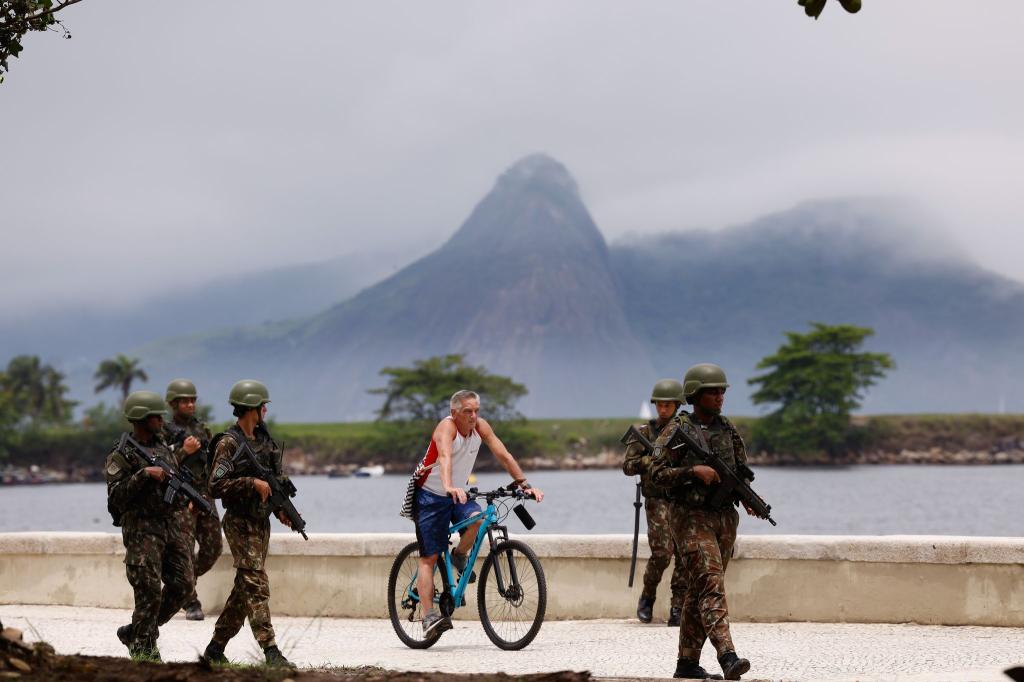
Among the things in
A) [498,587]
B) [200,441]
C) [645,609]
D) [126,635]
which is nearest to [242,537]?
[126,635]

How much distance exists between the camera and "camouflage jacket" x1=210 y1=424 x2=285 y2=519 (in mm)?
9062

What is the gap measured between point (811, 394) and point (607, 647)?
140 metres

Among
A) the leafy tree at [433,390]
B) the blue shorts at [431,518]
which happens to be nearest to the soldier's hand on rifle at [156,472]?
the blue shorts at [431,518]

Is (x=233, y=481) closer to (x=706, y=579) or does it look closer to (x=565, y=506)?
(x=706, y=579)

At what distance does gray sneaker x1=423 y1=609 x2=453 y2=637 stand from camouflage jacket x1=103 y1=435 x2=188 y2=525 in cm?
227

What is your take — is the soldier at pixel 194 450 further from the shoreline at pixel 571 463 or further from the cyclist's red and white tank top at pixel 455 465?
the shoreline at pixel 571 463

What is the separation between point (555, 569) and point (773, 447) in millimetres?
135753

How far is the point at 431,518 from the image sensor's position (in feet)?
34.9

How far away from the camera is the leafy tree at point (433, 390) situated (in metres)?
154

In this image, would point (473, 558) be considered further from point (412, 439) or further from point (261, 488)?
point (412, 439)

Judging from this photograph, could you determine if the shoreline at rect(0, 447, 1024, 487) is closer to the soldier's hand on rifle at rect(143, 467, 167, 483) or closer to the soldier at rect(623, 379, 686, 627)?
the soldier at rect(623, 379, 686, 627)

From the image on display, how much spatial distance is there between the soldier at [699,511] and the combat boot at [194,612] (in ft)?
19.7

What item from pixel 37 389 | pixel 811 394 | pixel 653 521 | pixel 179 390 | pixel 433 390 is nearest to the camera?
pixel 653 521

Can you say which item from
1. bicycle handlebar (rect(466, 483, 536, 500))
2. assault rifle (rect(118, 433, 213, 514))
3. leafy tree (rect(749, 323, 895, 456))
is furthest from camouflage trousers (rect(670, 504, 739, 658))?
leafy tree (rect(749, 323, 895, 456))
